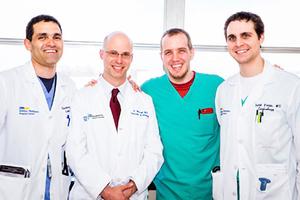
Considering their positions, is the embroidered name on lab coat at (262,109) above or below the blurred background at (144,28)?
below

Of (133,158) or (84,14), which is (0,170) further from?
(84,14)

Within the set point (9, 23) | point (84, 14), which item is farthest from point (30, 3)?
point (84, 14)

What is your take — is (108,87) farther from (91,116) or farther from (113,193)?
(113,193)

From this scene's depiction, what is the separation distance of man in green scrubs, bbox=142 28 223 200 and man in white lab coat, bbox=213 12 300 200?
0.63ft

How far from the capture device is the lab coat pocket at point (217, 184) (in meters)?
1.94

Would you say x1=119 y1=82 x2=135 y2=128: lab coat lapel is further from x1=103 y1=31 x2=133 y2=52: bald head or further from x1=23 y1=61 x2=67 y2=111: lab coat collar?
x1=23 y1=61 x2=67 y2=111: lab coat collar

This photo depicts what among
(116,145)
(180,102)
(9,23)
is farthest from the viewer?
(9,23)

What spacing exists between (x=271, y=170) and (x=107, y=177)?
0.99 meters

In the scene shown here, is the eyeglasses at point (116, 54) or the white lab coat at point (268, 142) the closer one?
the white lab coat at point (268, 142)

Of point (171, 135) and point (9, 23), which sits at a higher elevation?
point (9, 23)

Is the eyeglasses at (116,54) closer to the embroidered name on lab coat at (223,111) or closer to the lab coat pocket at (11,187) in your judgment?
the embroidered name on lab coat at (223,111)

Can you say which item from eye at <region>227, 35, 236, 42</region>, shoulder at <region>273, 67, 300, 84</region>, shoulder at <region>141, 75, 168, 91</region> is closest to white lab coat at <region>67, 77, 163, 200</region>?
shoulder at <region>141, 75, 168, 91</region>

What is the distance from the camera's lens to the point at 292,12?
3.10m

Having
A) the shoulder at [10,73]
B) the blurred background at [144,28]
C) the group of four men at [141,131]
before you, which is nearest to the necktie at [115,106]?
the group of four men at [141,131]
